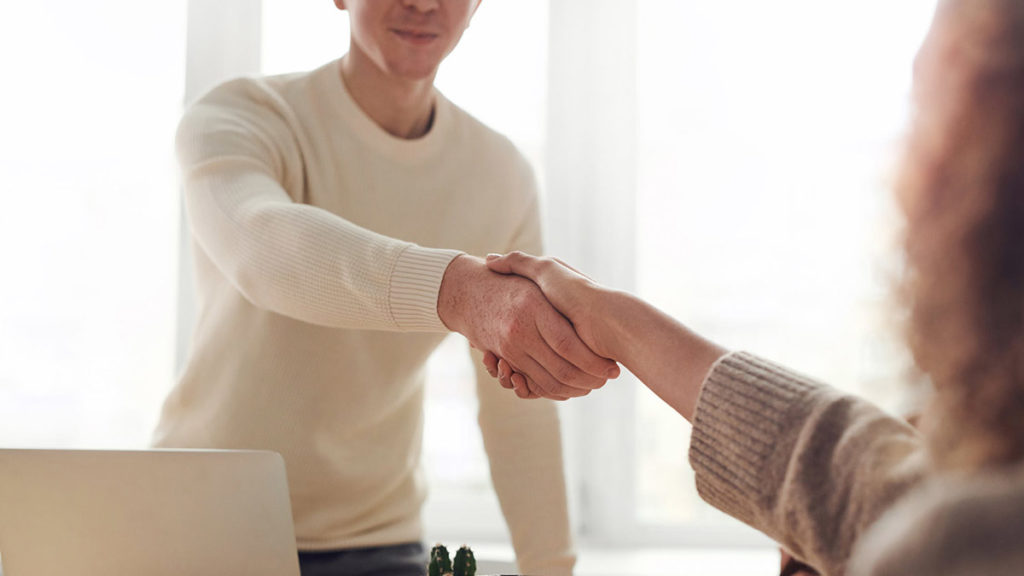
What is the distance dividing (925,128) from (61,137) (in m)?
2.34

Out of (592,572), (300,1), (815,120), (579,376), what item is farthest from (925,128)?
(300,1)

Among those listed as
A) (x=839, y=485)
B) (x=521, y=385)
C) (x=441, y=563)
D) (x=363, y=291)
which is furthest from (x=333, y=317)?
(x=839, y=485)

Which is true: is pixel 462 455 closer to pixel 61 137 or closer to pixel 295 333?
pixel 295 333

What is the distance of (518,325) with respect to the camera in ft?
4.09

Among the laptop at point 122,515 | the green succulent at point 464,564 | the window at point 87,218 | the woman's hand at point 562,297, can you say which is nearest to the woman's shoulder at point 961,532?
the green succulent at point 464,564

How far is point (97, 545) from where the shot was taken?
3.42 ft

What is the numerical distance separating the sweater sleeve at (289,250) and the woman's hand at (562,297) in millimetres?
92

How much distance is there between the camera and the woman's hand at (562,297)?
1188 mm

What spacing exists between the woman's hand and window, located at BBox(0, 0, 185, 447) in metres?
1.44

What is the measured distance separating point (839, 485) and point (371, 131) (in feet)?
4.01

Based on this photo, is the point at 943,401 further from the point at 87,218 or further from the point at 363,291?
the point at 87,218

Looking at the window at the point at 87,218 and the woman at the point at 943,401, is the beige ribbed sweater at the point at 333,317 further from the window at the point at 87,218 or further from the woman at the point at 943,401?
the window at the point at 87,218

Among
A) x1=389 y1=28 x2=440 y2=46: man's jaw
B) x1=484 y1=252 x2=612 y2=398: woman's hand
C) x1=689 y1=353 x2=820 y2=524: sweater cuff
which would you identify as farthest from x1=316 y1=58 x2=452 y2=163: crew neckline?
x1=689 y1=353 x2=820 y2=524: sweater cuff

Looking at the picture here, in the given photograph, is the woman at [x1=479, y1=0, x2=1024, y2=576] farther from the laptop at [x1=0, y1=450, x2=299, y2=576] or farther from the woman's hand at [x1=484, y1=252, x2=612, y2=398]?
the laptop at [x1=0, y1=450, x2=299, y2=576]
